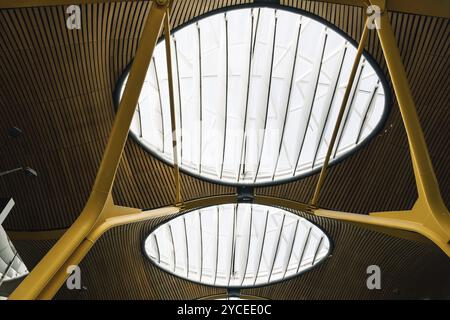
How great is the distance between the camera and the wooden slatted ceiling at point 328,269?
20969mm

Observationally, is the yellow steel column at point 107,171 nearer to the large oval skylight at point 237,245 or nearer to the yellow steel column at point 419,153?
the yellow steel column at point 419,153

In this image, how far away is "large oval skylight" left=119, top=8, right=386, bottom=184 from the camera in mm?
16828

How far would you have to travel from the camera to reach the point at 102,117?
16.5 metres

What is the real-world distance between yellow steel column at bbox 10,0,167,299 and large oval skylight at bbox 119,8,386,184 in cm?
515

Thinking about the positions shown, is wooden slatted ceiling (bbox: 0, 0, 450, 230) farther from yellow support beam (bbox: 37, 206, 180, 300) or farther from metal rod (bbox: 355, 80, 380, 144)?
yellow support beam (bbox: 37, 206, 180, 300)

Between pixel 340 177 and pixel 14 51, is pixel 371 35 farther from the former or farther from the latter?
pixel 14 51

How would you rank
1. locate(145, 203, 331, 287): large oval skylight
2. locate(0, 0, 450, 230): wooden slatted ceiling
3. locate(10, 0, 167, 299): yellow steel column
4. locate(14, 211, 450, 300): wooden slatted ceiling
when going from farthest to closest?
locate(145, 203, 331, 287): large oval skylight, locate(14, 211, 450, 300): wooden slatted ceiling, locate(0, 0, 450, 230): wooden slatted ceiling, locate(10, 0, 167, 299): yellow steel column

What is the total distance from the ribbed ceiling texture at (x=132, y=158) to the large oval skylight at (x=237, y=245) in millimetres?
1013

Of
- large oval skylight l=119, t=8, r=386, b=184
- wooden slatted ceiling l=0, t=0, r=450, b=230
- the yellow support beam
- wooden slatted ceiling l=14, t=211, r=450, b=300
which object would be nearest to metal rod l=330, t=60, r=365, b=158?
large oval skylight l=119, t=8, r=386, b=184

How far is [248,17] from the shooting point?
640 inches

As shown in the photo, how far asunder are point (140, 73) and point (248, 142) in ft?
36.5

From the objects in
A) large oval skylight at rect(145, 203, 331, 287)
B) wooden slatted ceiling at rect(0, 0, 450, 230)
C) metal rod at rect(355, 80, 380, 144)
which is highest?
metal rod at rect(355, 80, 380, 144)

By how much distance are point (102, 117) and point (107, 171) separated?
5776mm
